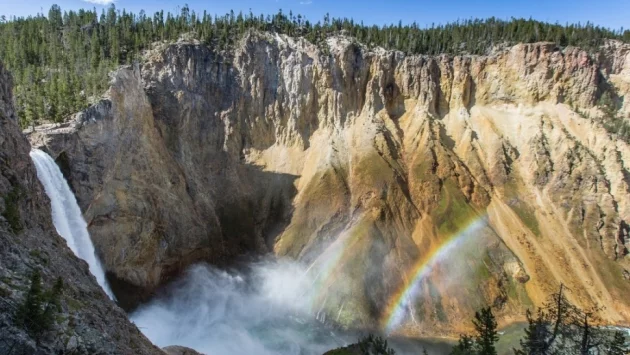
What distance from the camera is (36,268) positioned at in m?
14.8

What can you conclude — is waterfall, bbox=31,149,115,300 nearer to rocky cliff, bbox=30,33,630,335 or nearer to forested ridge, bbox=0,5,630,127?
rocky cliff, bbox=30,33,630,335

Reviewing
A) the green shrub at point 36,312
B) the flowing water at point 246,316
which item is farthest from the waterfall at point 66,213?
the green shrub at point 36,312

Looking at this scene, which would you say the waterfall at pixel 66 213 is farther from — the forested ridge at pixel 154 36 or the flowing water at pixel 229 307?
the forested ridge at pixel 154 36

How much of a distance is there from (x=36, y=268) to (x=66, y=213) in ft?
72.3

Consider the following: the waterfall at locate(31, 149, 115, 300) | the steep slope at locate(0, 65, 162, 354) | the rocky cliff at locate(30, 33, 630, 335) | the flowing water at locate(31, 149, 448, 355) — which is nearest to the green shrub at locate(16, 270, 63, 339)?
the steep slope at locate(0, 65, 162, 354)

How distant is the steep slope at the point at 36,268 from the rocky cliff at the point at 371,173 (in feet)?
58.5

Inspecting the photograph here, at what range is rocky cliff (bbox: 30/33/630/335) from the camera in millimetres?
43688

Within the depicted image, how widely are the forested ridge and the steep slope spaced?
26.2 metres

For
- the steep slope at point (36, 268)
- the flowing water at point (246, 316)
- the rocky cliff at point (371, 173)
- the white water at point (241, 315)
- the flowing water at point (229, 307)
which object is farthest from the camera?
the rocky cliff at point (371, 173)

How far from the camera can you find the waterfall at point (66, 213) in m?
32.3

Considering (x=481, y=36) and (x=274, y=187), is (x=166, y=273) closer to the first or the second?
(x=274, y=187)

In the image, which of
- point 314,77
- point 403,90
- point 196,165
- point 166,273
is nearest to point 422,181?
point 403,90

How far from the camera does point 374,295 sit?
4553 centimetres

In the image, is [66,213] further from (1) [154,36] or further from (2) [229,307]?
(1) [154,36]
